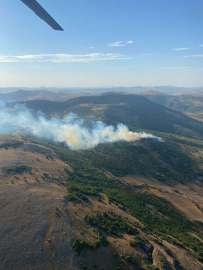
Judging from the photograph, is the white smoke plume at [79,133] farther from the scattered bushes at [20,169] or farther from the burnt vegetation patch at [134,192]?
the scattered bushes at [20,169]

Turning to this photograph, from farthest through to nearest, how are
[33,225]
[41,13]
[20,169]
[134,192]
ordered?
1. [134,192]
2. [20,169]
3. [41,13]
4. [33,225]

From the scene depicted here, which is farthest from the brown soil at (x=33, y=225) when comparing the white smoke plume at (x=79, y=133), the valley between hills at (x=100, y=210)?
the white smoke plume at (x=79, y=133)

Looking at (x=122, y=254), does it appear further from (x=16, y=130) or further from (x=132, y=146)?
(x=16, y=130)

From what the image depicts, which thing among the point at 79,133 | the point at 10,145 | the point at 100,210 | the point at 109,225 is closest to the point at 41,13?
the point at 100,210

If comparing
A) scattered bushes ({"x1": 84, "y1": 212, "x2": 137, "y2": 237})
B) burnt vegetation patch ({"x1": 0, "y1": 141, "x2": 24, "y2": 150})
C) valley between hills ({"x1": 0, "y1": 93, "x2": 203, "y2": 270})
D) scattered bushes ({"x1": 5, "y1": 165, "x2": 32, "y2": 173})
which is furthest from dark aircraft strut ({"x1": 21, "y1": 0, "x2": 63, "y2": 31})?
scattered bushes ({"x1": 84, "y1": 212, "x2": 137, "y2": 237})

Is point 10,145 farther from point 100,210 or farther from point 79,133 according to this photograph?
point 100,210

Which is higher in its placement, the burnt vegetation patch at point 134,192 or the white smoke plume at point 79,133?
the white smoke plume at point 79,133

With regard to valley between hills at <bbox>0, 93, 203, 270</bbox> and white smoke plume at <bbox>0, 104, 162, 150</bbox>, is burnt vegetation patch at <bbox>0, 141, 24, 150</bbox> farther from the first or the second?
white smoke plume at <bbox>0, 104, 162, 150</bbox>

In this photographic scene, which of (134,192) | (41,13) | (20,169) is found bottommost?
(134,192)
